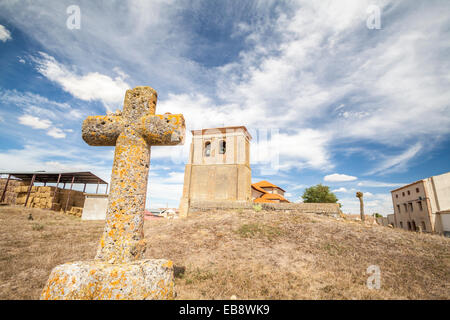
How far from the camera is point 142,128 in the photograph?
3.05 meters

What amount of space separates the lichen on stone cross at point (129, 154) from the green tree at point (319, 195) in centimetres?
3938

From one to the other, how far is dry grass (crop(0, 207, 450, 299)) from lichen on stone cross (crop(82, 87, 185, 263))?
1.85 meters

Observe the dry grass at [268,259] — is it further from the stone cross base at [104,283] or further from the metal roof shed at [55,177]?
the metal roof shed at [55,177]

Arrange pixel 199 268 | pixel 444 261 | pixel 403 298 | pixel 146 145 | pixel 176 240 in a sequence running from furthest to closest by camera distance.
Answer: pixel 176 240 → pixel 444 261 → pixel 199 268 → pixel 403 298 → pixel 146 145

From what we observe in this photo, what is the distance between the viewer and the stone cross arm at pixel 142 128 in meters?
3.01

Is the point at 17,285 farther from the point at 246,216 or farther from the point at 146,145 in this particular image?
the point at 246,216

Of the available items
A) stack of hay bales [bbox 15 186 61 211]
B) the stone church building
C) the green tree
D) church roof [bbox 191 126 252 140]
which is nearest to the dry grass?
the stone church building

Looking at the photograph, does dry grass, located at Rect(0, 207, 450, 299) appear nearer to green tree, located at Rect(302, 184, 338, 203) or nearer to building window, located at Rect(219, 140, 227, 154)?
building window, located at Rect(219, 140, 227, 154)

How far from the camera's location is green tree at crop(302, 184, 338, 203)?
37.3m

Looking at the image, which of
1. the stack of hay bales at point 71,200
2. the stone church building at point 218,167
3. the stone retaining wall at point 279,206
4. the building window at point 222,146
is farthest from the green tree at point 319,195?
the stack of hay bales at point 71,200

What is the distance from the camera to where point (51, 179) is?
887 inches
